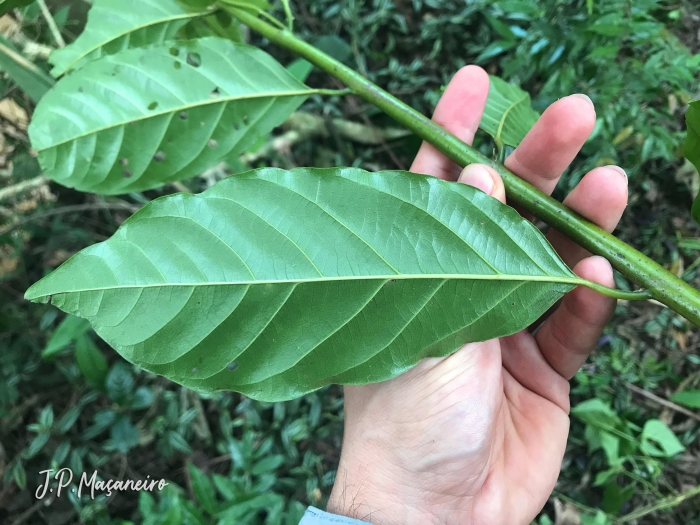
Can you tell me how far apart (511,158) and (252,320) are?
0.83 metres

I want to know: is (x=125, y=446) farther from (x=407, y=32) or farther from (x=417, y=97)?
→ (x=407, y=32)

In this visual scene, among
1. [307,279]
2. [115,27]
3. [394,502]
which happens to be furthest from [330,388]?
[115,27]

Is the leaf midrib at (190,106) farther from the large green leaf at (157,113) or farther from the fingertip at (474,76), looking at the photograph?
the fingertip at (474,76)

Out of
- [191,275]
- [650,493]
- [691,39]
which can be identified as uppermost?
[691,39]

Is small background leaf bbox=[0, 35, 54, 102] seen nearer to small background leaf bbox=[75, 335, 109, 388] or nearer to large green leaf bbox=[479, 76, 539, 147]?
small background leaf bbox=[75, 335, 109, 388]

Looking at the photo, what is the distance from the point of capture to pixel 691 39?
176 cm

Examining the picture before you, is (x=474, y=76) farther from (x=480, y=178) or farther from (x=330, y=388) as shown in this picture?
(x=330, y=388)

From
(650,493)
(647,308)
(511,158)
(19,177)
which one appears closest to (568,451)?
(650,493)

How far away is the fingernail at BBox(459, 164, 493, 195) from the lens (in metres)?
0.82

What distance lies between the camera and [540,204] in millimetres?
890

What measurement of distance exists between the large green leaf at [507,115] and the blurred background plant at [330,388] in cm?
34

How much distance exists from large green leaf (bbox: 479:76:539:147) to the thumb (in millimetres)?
160

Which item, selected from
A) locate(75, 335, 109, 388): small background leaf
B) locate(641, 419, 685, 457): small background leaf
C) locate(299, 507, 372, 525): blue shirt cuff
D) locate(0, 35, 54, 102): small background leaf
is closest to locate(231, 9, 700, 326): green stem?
locate(0, 35, 54, 102): small background leaf

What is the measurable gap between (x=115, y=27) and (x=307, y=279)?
0.75m
